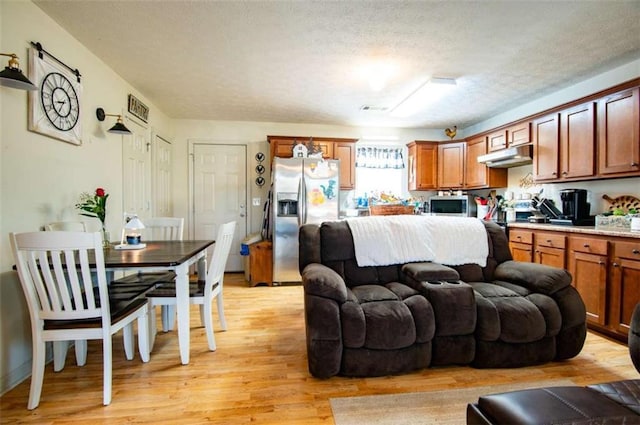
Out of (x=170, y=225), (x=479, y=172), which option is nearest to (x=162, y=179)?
(x=170, y=225)

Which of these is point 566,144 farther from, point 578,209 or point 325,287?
point 325,287

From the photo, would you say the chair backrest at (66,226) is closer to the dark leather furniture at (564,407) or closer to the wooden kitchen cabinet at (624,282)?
the dark leather furniture at (564,407)

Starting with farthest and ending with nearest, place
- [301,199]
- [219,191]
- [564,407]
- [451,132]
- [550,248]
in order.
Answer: [451,132] → [219,191] → [301,199] → [550,248] → [564,407]

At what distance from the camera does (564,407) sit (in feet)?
3.04

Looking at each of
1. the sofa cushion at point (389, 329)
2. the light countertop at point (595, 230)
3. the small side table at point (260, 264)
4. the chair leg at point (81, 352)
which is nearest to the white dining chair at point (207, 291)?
the chair leg at point (81, 352)

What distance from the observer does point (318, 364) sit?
1.88 m

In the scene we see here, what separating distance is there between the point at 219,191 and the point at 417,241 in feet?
11.6

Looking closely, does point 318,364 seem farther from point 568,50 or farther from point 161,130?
point 161,130

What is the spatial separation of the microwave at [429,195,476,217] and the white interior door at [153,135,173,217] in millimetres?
4215

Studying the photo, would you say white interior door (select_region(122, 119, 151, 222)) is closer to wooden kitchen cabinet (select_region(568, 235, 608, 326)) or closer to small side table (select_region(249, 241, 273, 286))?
small side table (select_region(249, 241, 273, 286))

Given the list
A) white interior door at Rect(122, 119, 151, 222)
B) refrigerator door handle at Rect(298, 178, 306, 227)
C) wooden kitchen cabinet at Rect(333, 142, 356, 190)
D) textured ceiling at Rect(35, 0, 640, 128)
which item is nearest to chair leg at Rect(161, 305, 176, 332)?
white interior door at Rect(122, 119, 151, 222)

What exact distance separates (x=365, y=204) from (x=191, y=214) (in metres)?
2.92

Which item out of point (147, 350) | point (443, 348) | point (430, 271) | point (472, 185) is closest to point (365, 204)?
point (472, 185)

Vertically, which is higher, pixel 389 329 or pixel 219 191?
pixel 219 191
